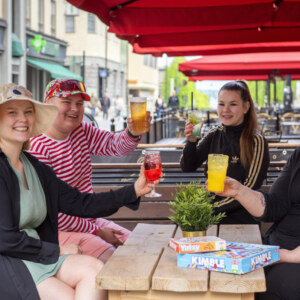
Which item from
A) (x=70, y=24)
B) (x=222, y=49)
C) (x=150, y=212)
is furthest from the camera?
(x=70, y=24)

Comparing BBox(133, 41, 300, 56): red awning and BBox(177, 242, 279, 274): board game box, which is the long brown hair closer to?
BBox(177, 242, 279, 274): board game box

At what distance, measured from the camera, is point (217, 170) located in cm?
316

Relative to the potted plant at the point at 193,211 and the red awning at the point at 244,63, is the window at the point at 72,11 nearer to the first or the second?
the red awning at the point at 244,63

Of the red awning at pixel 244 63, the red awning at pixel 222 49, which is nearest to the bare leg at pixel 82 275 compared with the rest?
the red awning at pixel 222 49

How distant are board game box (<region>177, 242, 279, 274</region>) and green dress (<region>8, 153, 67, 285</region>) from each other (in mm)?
727

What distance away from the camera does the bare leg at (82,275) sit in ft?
9.57

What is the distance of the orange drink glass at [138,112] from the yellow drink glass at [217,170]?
0.99m

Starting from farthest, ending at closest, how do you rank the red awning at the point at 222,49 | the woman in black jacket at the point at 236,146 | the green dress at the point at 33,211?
the red awning at the point at 222,49 < the woman in black jacket at the point at 236,146 < the green dress at the point at 33,211

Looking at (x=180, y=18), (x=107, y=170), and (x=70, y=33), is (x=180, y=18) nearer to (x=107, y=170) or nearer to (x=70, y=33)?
(x=107, y=170)

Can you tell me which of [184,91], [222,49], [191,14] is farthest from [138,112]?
[184,91]

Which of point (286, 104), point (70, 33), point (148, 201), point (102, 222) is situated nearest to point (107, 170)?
point (148, 201)

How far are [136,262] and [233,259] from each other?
0.51 metres

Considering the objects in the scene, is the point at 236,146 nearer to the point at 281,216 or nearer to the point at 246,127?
the point at 246,127

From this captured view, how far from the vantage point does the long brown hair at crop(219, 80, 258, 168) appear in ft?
14.4
